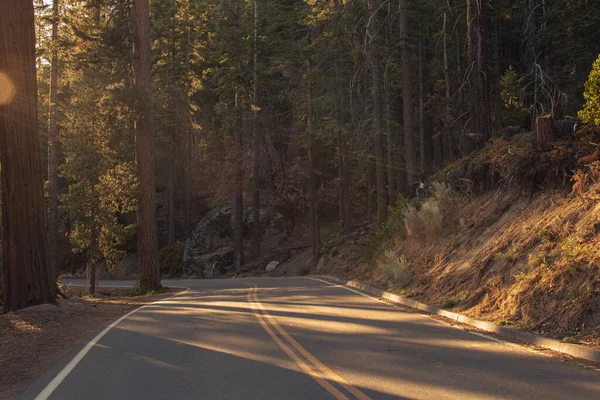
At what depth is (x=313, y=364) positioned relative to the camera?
8.30 meters

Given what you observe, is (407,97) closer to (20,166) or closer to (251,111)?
(20,166)

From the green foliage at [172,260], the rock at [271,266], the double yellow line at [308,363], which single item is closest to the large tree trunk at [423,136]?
the rock at [271,266]

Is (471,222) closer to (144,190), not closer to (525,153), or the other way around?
(525,153)

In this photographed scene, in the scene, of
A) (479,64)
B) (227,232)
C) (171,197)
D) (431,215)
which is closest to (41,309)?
(431,215)

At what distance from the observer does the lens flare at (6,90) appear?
49.1 ft

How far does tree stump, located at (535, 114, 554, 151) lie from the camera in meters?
15.2

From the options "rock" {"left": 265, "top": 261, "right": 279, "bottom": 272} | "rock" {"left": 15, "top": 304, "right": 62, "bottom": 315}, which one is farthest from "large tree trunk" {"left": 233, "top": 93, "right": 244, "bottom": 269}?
"rock" {"left": 15, "top": 304, "right": 62, "bottom": 315}

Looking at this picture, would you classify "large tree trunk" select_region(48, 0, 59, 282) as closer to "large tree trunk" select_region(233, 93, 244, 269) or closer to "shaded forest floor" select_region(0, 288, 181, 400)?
"shaded forest floor" select_region(0, 288, 181, 400)

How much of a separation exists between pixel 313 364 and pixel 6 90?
11468mm

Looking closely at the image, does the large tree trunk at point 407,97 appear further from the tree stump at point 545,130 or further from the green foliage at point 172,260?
the green foliage at point 172,260

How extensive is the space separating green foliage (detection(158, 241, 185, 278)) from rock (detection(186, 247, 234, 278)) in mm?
1592

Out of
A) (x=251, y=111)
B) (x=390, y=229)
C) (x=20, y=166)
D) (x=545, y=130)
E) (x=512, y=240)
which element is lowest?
(x=512, y=240)

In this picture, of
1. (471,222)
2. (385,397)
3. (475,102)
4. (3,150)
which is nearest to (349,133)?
(475,102)

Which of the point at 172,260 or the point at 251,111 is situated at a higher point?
the point at 251,111
